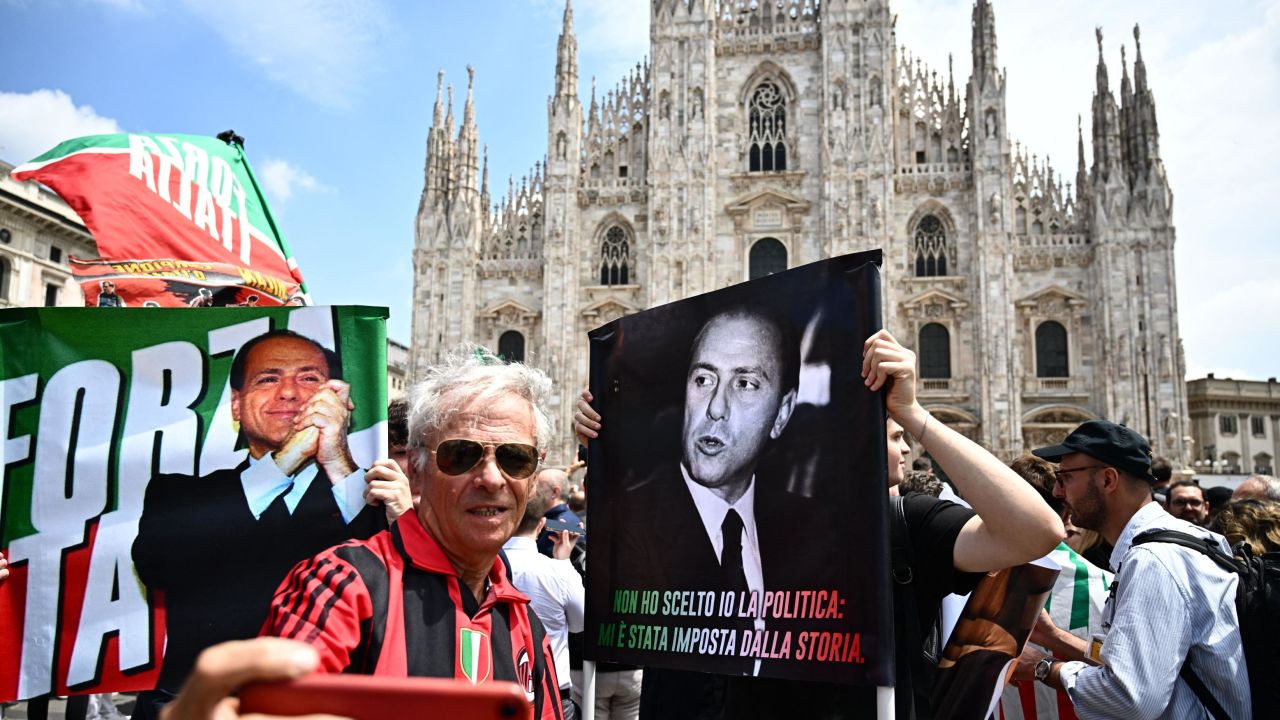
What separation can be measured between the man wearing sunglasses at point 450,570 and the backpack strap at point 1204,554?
197 centimetres

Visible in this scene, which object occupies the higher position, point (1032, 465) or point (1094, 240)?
point (1094, 240)

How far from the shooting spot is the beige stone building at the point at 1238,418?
44.9 m

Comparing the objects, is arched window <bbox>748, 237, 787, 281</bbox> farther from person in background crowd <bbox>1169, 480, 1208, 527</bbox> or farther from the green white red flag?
the green white red flag

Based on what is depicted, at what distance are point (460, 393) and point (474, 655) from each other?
569 millimetres

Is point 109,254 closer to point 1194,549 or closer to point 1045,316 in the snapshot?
point 1194,549

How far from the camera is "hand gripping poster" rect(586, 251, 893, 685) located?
2.13 metres

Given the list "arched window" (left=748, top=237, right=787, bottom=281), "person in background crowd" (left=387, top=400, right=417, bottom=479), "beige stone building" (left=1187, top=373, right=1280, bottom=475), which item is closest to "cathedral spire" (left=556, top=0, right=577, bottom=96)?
"arched window" (left=748, top=237, right=787, bottom=281)

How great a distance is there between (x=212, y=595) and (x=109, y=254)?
2186 millimetres

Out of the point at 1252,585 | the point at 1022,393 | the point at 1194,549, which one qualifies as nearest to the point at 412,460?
the point at 1194,549

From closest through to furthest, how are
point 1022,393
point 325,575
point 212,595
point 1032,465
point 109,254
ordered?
point 325,575
point 212,595
point 109,254
point 1032,465
point 1022,393

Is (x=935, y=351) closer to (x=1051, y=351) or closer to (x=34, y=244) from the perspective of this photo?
(x=1051, y=351)

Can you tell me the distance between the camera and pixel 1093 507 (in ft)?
10.6

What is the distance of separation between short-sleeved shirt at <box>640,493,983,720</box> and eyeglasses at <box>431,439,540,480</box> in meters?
0.92

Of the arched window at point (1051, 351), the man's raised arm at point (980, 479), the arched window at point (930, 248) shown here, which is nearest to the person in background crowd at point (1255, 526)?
the man's raised arm at point (980, 479)
